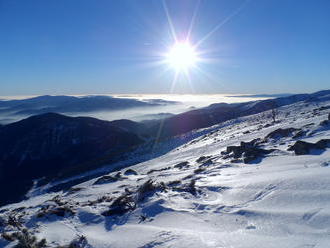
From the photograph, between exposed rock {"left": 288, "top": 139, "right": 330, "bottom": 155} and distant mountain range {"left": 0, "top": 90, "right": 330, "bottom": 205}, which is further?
distant mountain range {"left": 0, "top": 90, "right": 330, "bottom": 205}

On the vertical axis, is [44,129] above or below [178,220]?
below

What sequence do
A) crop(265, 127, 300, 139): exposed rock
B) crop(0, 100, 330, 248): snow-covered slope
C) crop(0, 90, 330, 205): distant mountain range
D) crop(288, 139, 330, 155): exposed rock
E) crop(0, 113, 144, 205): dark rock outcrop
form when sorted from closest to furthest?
crop(0, 100, 330, 248): snow-covered slope < crop(288, 139, 330, 155): exposed rock < crop(265, 127, 300, 139): exposed rock < crop(0, 90, 330, 205): distant mountain range < crop(0, 113, 144, 205): dark rock outcrop

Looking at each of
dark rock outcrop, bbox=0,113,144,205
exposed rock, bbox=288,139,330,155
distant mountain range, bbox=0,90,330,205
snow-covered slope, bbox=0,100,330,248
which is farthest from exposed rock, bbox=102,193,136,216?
dark rock outcrop, bbox=0,113,144,205

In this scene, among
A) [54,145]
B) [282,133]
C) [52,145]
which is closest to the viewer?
[282,133]

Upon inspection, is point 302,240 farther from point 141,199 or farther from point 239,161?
point 239,161

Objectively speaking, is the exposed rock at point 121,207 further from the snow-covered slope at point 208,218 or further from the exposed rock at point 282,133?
the exposed rock at point 282,133

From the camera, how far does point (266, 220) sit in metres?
6.14

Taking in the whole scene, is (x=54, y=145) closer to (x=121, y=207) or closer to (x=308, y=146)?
(x=121, y=207)

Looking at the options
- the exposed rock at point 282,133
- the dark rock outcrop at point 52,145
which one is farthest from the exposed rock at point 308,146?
the dark rock outcrop at point 52,145

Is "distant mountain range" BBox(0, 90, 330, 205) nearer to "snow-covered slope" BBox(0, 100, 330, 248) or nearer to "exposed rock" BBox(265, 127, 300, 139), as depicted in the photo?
"exposed rock" BBox(265, 127, 300, 139)

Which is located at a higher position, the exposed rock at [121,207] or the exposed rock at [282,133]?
the exposed rock at [282,133]

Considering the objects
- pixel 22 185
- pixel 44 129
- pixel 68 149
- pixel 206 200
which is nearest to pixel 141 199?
pixel 206 200

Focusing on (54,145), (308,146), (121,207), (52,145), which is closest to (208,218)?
(121,207)

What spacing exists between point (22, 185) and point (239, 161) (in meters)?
59.6
